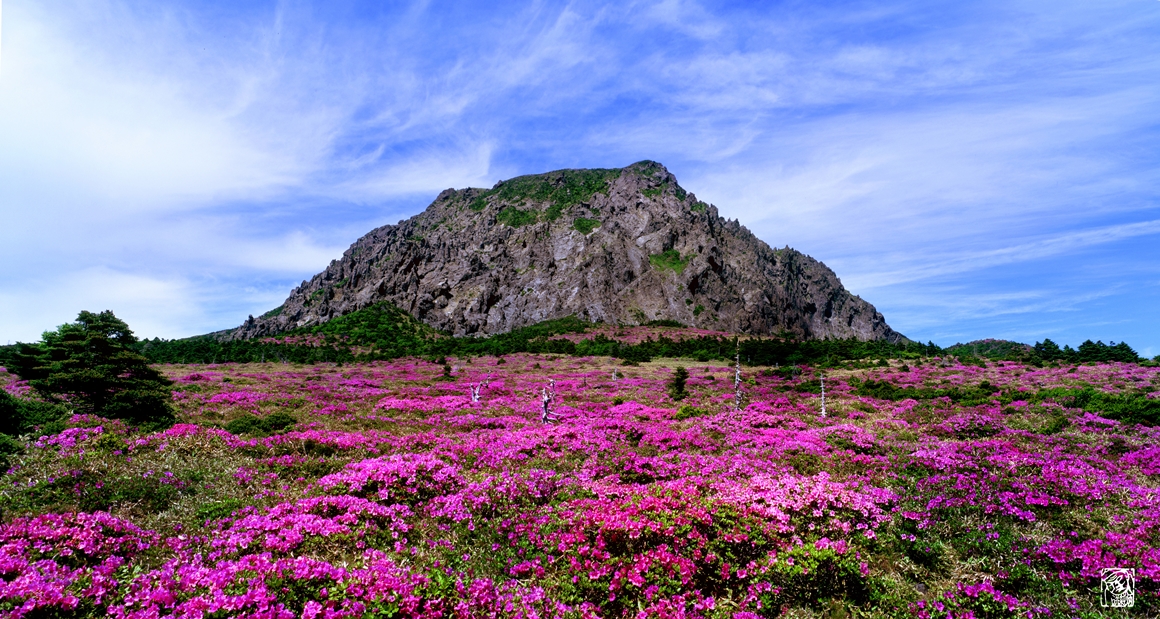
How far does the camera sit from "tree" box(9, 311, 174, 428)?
1504 centimetres

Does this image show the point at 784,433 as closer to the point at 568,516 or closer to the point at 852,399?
the point at 568,516

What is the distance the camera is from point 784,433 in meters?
17.1

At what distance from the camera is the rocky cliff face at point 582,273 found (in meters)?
93.4

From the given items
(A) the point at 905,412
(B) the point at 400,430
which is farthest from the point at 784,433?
(B) the point at 400,430

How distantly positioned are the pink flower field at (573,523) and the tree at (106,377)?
88.0 inches

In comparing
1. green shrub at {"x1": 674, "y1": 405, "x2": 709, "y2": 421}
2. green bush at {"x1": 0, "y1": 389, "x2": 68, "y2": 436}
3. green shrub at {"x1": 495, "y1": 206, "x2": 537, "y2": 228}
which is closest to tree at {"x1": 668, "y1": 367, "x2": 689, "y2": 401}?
green shrub at {"x1": 674, "y1": 405, "x2": 709, "y2": 421}

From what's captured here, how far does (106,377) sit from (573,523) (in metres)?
16.2

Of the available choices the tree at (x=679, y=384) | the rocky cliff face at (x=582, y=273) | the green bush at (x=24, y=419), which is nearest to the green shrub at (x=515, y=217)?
the rocky cliff face at (x=582, y=273)

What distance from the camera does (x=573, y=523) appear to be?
8.43m

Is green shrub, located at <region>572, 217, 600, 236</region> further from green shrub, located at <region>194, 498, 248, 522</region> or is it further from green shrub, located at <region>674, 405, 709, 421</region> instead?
green shrub, located at <region>194, 498, 248, 522</region>

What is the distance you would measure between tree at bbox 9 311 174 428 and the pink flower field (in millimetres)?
2234

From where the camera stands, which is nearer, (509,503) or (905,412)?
(509,503)

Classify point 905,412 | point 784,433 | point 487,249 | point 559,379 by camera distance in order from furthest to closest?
point 487,249, point 559,379, point 905,412, point 784,433

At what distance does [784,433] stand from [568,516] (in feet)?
36.4
